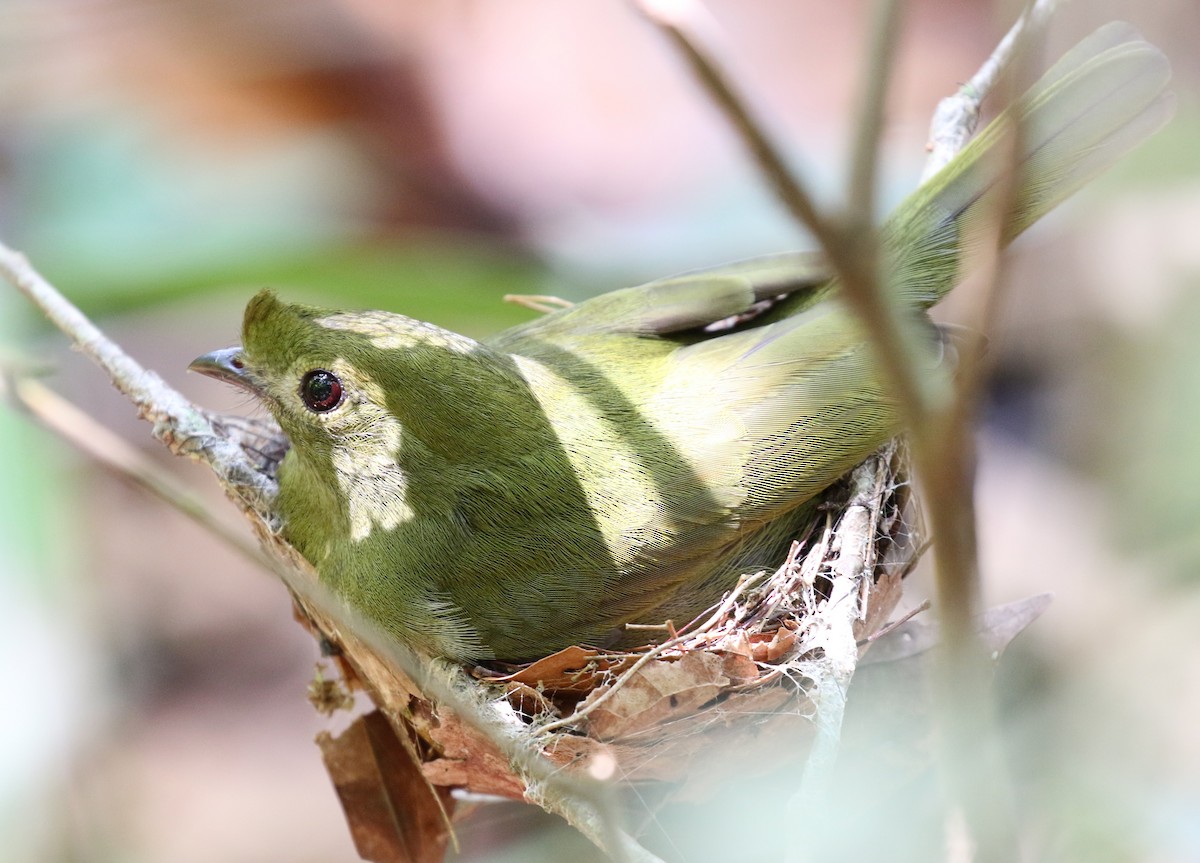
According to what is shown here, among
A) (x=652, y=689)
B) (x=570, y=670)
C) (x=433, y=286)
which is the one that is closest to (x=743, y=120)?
(x=652, y=689)

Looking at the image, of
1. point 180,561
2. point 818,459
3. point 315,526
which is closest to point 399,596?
point 315,526

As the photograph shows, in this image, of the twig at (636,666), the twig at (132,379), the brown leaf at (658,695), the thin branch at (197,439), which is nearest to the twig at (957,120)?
the twig at (636,666)

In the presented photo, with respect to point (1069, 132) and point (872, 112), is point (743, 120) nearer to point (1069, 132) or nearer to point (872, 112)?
point (872, 112)

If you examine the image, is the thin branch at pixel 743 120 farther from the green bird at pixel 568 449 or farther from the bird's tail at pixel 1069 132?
the green bird at pixel 568 449

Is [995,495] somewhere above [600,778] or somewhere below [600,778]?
above

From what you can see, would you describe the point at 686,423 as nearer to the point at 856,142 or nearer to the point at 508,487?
the point at 508,487
